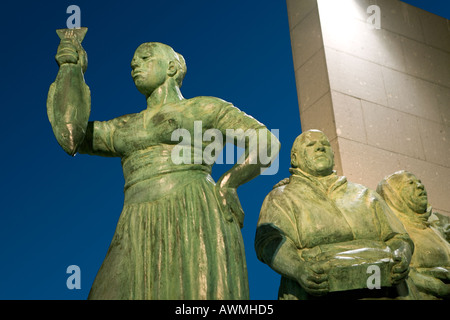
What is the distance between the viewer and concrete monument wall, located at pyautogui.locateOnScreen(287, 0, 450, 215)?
285 inches

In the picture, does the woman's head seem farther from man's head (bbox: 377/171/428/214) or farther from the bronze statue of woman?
man's head (bbox: 377/171/428/214)

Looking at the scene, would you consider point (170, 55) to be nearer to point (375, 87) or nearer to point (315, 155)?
point (315, 155)

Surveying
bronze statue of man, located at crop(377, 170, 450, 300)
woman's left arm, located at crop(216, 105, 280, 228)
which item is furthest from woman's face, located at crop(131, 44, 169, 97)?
bronze statue of man, located at crop(377, 170, 450, 300)

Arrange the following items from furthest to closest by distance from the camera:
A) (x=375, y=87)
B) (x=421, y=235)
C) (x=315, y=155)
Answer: (x=375, y=87)
(x=421, y=235)
(x=315, y=155)

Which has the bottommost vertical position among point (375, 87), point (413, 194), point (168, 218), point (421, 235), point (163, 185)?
point (168, 218)

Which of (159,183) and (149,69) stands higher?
(149,69)

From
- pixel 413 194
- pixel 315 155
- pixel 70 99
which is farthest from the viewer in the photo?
pixel 413 194

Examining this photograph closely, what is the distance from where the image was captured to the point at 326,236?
16.4 feet

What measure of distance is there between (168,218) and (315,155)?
160cm

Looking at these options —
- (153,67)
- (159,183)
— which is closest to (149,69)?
(153,67)

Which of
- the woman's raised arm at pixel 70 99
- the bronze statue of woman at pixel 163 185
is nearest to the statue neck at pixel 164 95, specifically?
the bronze statue of woman at pixel 163 185

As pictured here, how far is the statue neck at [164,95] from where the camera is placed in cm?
470
